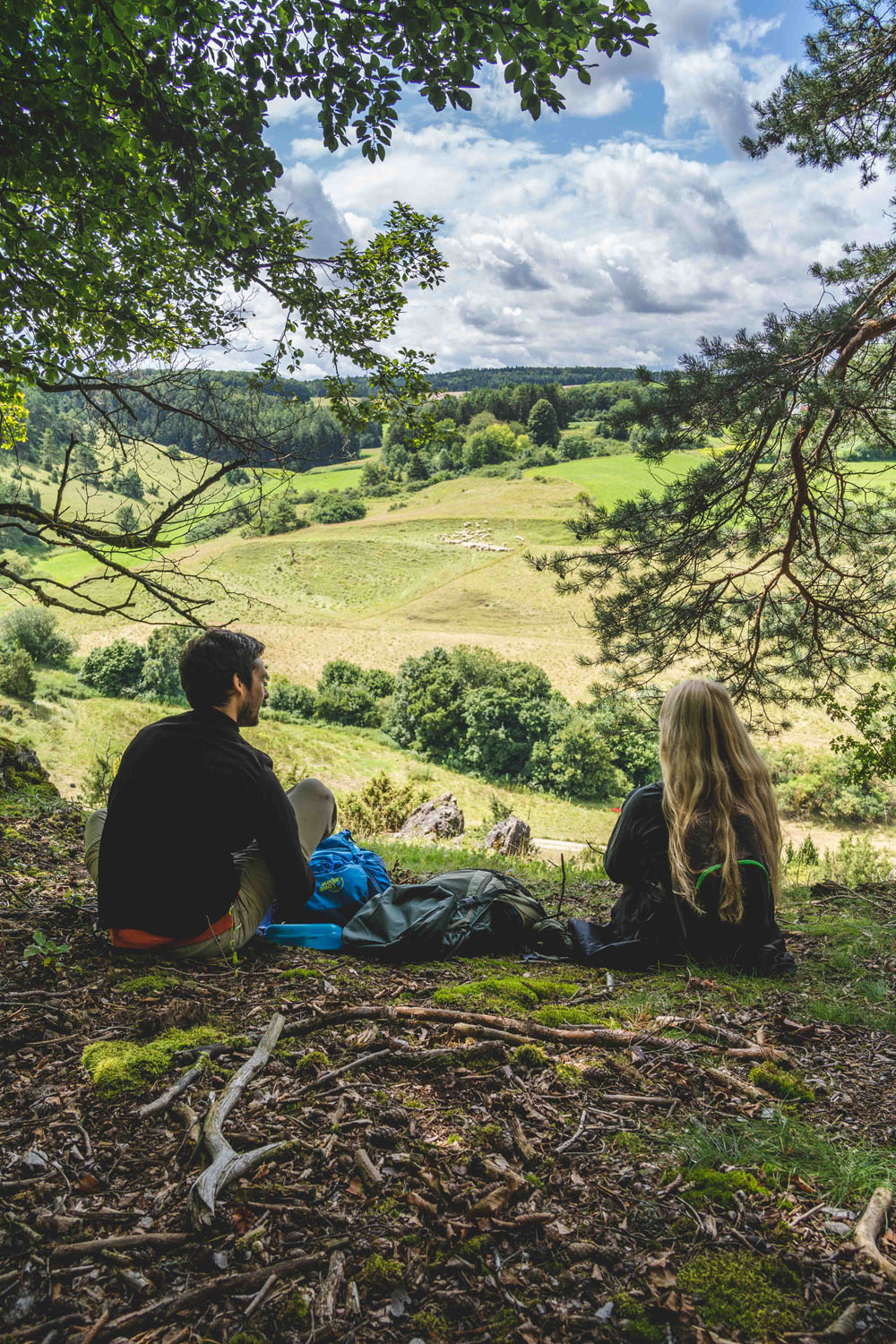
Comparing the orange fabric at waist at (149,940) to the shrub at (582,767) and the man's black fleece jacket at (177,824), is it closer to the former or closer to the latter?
the man's black fleece jacket at (177,824)

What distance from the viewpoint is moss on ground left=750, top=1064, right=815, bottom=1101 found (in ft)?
7.50

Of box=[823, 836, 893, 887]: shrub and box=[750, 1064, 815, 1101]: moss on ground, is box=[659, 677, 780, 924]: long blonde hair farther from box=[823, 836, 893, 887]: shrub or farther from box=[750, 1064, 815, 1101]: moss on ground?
box=[823, 836, 893, 887]: shrub

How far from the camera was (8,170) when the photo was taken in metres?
3.55

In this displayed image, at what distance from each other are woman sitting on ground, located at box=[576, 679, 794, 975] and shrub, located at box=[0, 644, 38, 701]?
42.4 metres

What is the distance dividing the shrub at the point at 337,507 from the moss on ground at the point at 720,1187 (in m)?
75.0

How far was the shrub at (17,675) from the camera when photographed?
38562 mm

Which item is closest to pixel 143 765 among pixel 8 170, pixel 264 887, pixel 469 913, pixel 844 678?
pixel 264 887

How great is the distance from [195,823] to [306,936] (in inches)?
35.2

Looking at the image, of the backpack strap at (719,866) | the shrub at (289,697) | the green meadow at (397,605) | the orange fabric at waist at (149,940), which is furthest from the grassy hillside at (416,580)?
the orange fabric at waist at (149,940)

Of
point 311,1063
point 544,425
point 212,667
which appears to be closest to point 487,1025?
point 311,1063

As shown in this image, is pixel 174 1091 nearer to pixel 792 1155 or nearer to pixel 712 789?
pixel 792 1155

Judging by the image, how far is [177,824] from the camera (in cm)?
307

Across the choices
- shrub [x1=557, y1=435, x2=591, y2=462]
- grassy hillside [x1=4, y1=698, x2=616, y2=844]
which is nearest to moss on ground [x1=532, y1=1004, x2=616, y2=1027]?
grassy hillside [x1=4, y1=698, x2=616, y2=844]

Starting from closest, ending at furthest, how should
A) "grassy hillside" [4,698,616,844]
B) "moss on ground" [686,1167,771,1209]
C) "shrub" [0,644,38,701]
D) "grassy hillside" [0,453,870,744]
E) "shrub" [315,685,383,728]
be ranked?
"moss on ground" [686,1167,771,1209], "grassy hillside" [4,698,616,844], "shrub" [0,644,38,701], "shrub" [315,685,383,728], "grassy hillside" [0,453,870,744]
